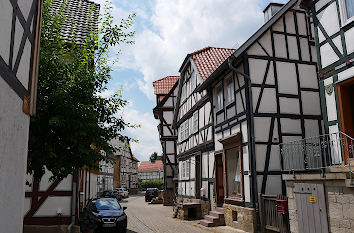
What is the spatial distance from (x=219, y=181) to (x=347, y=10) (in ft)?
32.4

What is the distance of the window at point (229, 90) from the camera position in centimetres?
1421

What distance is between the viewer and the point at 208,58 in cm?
1972

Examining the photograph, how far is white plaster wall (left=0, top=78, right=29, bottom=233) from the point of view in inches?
186

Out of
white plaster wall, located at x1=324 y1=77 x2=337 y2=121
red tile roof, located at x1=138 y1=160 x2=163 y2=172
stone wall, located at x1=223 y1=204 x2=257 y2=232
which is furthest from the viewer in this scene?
red tile roof, located at x1=138 y1=160 x2=163 y2=172

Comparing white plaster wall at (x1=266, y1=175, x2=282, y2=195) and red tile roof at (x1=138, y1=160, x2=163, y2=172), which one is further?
red tile roof at (x1=138, y1=160, x2=163, y2=172)

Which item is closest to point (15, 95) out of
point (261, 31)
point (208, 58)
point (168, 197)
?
point (261, 31)

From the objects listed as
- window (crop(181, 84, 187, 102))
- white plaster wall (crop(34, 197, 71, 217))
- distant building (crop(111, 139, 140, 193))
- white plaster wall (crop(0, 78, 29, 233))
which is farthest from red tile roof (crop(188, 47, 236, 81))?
distant building (crop(111, 139, 140, 193))

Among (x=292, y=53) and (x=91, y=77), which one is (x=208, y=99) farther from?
(x=91, y=77)

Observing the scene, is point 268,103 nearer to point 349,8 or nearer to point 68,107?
point 349,8

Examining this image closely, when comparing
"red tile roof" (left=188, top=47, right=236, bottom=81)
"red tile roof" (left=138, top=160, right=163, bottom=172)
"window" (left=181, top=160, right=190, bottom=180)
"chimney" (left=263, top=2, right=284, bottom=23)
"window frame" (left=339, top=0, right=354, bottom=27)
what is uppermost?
"chimney" (left=263, top=2, right=284, bottom=23)

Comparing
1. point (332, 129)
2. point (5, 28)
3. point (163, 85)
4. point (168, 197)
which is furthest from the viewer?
point (163, 85)

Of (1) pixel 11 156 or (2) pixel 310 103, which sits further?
(2) pixel 310 103

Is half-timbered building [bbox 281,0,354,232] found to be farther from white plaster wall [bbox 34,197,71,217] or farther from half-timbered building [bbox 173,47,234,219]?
white plaster wall [bbox 34,197,71,217]

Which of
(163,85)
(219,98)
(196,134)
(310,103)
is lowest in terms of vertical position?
(196,134)
